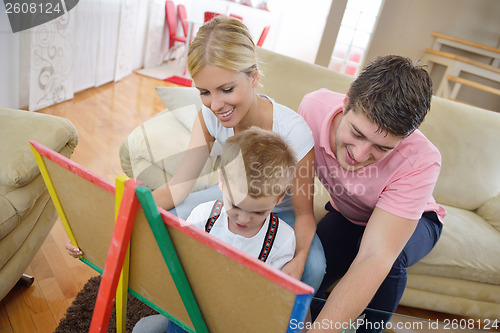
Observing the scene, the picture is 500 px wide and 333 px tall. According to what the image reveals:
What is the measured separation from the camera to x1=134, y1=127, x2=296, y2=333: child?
81 cm

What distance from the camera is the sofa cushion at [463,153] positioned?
1.75 meters

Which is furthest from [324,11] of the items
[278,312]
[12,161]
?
[278,312]

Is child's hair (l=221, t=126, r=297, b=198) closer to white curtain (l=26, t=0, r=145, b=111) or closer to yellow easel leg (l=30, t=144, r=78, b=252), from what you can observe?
yellow easel leg (l=30, t=144, r=78, b=252)

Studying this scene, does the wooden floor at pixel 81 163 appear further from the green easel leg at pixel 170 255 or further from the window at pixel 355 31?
the window at pixel 355 31

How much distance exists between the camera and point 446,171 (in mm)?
1750

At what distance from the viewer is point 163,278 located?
2.06 ft

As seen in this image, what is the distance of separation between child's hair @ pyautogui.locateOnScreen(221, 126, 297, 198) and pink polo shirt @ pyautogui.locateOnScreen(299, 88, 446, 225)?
0.37 meters

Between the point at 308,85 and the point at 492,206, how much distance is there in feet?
3.53

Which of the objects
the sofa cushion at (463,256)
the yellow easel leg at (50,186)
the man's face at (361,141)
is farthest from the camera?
the sofa cushion at (463,256)

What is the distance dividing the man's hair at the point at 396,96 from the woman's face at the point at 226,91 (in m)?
0.32

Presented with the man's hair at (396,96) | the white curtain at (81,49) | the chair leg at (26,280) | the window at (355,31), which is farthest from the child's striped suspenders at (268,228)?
the window at (355,31)

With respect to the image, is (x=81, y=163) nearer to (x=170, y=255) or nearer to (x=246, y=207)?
(x=246, y=207)

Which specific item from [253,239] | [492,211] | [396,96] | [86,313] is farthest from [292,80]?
[86,313]

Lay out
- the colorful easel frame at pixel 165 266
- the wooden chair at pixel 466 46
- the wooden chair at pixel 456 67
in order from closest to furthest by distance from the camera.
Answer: the colorful easel frame at pixel 165 266 < the wooden chair at pixel 456 67 < the wooden chair at pixel 466 46
